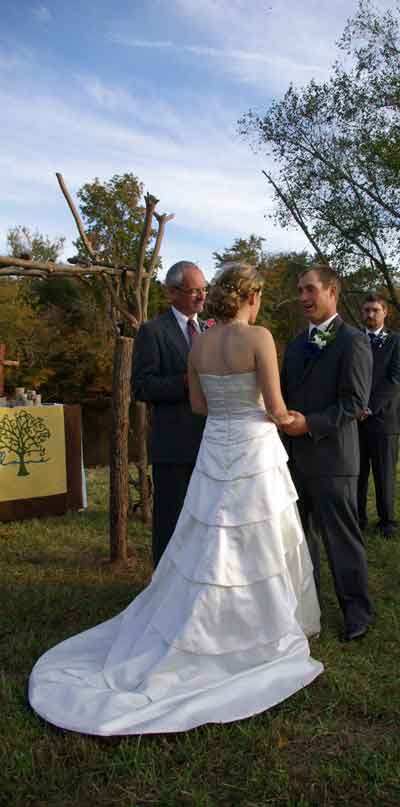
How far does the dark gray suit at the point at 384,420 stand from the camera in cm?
671

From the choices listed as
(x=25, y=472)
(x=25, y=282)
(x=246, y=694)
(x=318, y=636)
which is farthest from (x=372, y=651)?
(x=25, y=282)

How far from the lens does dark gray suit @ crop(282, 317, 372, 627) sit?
400cm

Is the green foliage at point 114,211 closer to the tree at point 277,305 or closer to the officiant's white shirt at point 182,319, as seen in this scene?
the tree at point 277,305

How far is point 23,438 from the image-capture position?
770 centimetres

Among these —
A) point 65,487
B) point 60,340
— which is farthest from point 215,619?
point 60,340

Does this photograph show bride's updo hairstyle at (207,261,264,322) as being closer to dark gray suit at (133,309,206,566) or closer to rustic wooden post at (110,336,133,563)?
dark gray suit at (133,309,206,566)

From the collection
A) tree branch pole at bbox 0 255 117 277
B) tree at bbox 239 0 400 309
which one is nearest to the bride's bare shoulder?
tree branch pole at bbox 0 255 117 277

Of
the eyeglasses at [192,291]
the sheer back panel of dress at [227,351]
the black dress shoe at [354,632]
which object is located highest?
the eyeglasses at [192,291]

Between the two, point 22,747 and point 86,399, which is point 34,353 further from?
point 22,747

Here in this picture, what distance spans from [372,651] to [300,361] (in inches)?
69.3

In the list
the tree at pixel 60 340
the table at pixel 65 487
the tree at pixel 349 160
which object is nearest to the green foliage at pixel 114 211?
the tree at pixel 60 340

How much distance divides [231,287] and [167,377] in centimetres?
108

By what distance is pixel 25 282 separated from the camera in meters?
40.2

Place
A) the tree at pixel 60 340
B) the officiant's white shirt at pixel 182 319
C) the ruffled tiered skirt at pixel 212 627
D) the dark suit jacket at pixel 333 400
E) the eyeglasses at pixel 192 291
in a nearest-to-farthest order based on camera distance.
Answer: the ruffled tiered skirt at pixel 212 627
the dark suit jacket at pixel 333 400
the eyeglasses at pixel 192 291
the officiant's white shirt at pixel 182 319
the tree at pixel 60 340
